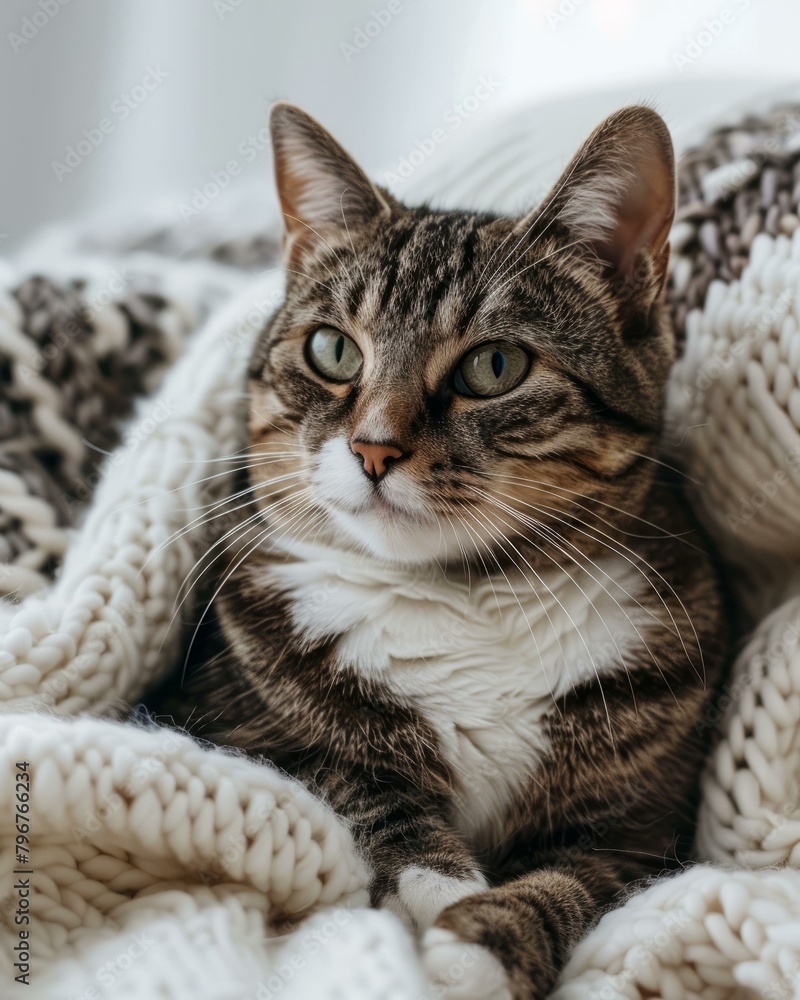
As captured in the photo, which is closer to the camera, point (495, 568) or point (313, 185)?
point (495, 568)

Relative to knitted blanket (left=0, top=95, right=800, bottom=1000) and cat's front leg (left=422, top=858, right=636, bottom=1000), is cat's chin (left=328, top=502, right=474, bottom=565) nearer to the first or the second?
knitted blanket (left=0, top=95, right=800, bottom=1000)

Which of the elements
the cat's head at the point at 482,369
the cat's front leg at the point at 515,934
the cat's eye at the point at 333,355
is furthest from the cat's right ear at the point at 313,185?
the cat's front leg at the point at 515,934

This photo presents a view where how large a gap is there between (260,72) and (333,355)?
42.6 inches

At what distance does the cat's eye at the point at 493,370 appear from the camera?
99 cm

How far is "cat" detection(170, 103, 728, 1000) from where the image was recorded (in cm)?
96

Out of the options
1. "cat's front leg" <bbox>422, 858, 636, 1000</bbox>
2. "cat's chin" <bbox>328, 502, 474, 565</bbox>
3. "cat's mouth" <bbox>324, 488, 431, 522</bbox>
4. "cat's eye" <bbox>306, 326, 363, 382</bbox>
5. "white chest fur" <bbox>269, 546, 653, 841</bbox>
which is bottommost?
"cat's front leg" <bbox>422, 858, 636, 1000</bbox>

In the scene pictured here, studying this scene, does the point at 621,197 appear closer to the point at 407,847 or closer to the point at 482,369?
the point at 482,369

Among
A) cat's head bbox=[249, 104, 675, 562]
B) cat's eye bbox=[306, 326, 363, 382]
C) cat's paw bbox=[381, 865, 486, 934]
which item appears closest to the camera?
cat's paw bbox=[381, 865, 486, 934]

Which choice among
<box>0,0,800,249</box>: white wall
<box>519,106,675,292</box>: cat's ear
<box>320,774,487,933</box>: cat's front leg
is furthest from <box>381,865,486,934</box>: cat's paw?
<box>0,0,800,249</box>: white wall

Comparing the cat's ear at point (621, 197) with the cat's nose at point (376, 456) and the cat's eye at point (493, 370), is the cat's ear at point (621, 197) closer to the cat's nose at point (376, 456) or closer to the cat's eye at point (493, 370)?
the cat's eye at point (493, 370)

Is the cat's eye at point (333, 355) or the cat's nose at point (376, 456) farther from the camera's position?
the cat's eye at point (333, 355)

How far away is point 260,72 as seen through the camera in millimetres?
1891

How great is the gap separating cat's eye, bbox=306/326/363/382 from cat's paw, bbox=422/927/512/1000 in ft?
1.91

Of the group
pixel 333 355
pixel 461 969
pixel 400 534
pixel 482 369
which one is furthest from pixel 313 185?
pixel 461 969
